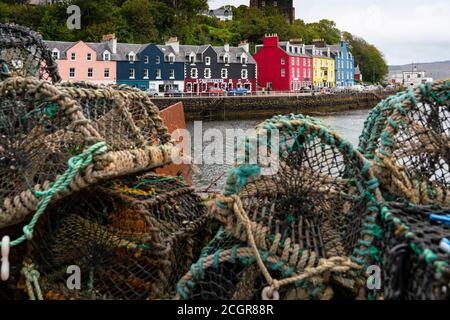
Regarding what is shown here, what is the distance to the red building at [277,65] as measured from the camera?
1702 inches

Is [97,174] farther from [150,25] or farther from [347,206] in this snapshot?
[150,25]

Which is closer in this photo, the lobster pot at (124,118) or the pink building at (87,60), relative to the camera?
the lobster pot at (124,118)

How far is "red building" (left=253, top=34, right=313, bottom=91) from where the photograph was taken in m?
43.2

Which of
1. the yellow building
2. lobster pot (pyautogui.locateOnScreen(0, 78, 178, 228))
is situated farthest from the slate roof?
lobster pot (pyautogui.locateOnScreen(0, 78, 178, 228))

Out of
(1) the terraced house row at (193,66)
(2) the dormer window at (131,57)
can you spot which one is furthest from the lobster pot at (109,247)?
(2) the dormer window at (131,57)

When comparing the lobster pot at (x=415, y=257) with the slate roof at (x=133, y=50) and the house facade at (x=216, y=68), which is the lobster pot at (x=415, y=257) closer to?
the slate roof at (x=133, y=50)

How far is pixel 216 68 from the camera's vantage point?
39.1m

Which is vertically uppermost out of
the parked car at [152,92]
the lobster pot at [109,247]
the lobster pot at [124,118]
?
the parked car at [152,92]

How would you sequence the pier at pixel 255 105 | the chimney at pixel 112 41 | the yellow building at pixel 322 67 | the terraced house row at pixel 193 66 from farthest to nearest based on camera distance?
1. the yellow building at pixel 322 67
2. the chimney at pixel 112 41
3. the terraced house row at pixel 193 66
4. the pier at pixel 255 105

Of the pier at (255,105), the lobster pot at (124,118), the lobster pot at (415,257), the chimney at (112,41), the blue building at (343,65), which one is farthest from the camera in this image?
the blue building at (343,65)

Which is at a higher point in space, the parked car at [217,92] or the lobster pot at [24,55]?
the parked car at [217,92]

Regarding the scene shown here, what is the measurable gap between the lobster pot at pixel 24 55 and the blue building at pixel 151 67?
29.8 metres

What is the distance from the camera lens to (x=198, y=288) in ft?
7.18

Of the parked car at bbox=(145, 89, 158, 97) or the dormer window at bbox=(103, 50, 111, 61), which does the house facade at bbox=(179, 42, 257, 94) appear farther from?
the dormer window at bbox=(103, 50, 111, 61)
